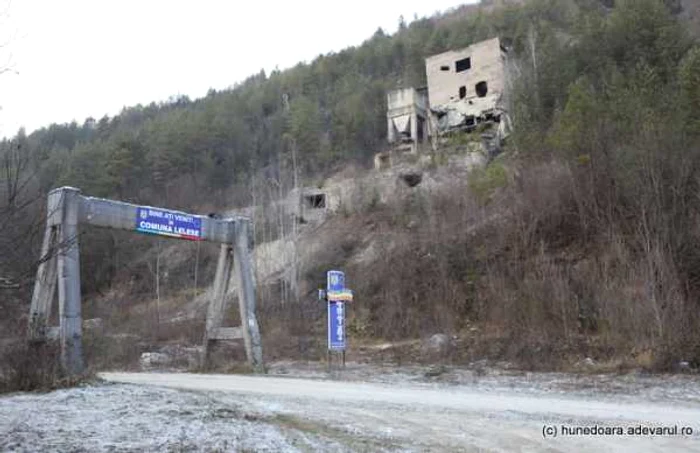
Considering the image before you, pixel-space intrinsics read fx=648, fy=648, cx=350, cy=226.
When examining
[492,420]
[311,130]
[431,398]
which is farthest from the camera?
[311,130]

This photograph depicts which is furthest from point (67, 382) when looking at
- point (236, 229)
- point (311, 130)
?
point (311, 130)

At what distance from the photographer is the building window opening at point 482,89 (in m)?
49.0

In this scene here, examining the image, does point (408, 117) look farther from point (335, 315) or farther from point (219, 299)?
point (335, 315)

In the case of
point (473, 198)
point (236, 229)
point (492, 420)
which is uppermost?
point (473, 198)

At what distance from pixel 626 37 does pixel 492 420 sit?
39903 mm

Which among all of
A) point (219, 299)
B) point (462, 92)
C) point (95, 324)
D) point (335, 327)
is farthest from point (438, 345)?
point (462, 92)

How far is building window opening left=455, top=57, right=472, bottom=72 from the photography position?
165 ft

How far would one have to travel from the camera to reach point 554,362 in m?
16.8

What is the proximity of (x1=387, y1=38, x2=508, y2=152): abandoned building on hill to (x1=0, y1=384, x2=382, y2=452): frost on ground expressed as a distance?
40.3 m

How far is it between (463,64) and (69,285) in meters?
41.0

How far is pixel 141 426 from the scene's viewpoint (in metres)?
7.07

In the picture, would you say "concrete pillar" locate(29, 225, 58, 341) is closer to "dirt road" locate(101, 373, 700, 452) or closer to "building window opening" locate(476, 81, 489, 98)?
"dirt road" locate(101, 373, 700, 452)

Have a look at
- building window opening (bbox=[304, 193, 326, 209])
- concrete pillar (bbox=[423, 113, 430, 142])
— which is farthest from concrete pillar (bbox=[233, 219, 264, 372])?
concrete pillar (bbox=[423, 113, 430, 142])

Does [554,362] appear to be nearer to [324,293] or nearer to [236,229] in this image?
[324,293]
